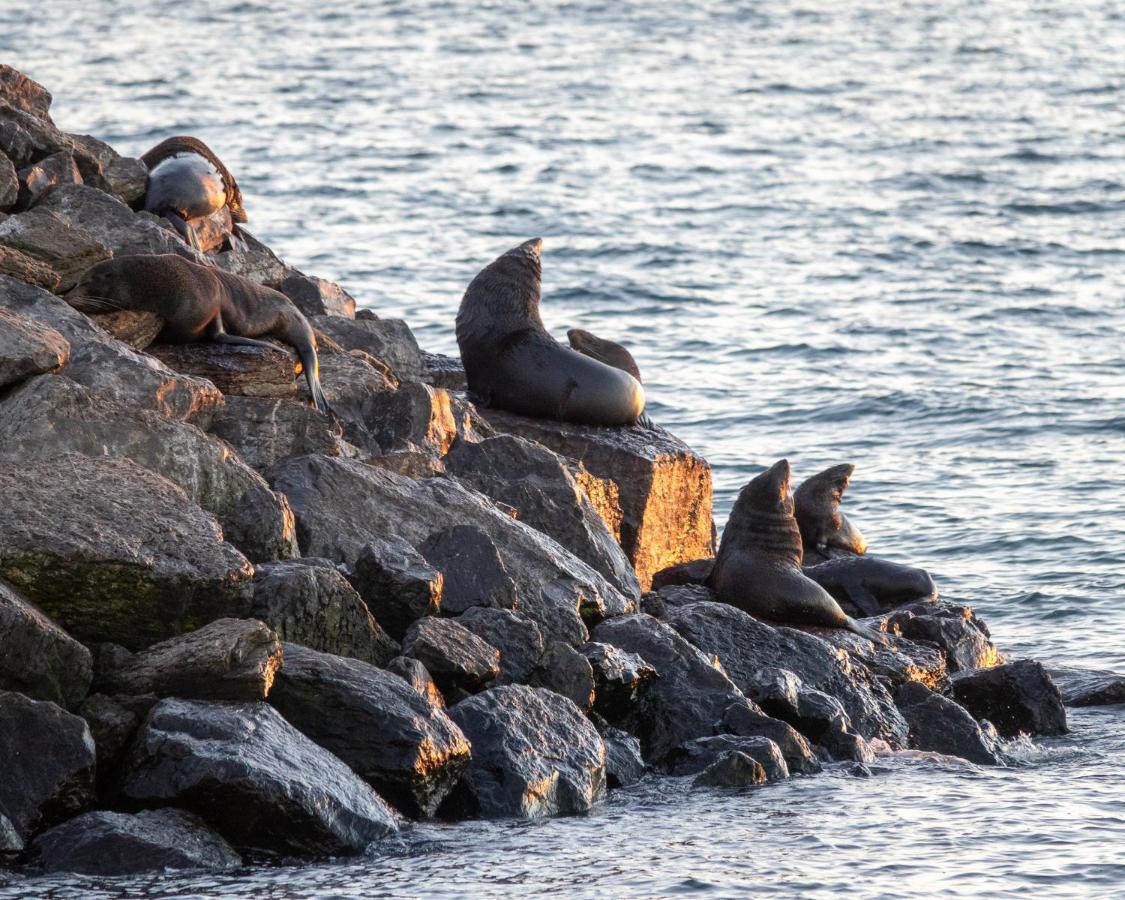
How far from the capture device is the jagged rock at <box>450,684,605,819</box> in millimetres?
8523

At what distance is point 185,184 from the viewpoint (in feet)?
44.7

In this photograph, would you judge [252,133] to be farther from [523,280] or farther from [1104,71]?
[523,280]

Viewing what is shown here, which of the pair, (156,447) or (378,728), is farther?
(156,447)

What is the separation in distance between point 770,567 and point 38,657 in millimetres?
5674

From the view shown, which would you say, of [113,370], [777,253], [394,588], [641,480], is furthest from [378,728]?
[777,253]

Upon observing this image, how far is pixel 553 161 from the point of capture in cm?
3512

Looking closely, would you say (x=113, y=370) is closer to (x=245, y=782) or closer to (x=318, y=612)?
(x=318, y=612)

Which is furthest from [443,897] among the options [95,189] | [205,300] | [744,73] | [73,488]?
[744,73]

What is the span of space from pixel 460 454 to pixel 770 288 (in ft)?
49.9

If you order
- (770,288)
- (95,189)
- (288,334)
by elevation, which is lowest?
(770,288)

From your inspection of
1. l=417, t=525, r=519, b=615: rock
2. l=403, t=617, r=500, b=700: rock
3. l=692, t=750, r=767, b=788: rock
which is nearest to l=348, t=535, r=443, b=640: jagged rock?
l=403, t=617, r=500, b=700: rock

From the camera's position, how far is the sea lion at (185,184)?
1344cm

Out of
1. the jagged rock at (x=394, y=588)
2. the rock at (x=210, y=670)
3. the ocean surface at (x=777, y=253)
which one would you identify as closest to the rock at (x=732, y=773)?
the ocean surface at (x=777, y=253)

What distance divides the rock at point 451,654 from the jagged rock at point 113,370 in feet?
6.68
